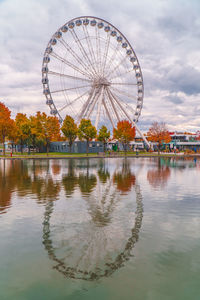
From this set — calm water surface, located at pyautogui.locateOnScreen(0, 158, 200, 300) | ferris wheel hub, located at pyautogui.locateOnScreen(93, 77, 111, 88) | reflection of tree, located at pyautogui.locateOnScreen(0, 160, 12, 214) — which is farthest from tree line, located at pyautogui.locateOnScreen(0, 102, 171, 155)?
calm water surface, located at pyautogui.locateOnScreen(0, 158, 200, 300)

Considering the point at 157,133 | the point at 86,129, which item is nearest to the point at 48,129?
the point at 86,129

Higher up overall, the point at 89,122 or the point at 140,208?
the point at 89,122

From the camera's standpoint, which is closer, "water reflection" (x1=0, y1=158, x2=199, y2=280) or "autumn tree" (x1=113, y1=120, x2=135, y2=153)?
"water reflection" (x1=0, y1=158, x2=199, y2=280)

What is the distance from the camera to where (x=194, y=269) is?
5.61m

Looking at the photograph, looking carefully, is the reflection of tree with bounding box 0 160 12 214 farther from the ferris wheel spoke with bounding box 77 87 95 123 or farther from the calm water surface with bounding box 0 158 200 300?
the ferris wheel spoke with bounding box 77 87 95 123

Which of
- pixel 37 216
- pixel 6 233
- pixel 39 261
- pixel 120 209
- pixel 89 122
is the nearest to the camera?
pixel 39 261

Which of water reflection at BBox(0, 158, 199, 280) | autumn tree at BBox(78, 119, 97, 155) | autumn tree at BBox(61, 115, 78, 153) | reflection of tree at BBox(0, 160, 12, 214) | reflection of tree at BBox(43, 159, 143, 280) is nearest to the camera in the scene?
reflection of tree at BBox(43, 159, 143, 280)

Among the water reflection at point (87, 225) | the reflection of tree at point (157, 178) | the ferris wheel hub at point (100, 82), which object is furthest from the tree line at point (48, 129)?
the water reflection at point (87, 225)

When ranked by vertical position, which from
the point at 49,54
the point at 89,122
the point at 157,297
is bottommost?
the point at 157,297

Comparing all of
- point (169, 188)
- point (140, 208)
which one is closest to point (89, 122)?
point (169, 188)

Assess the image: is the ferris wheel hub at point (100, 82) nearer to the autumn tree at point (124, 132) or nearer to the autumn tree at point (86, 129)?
the autumn tree at point (86, 129)

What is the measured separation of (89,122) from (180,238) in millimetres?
61256

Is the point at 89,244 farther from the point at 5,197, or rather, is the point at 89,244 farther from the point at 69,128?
the point at 69,128

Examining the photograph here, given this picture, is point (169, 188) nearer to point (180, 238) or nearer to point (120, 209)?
point (120, 209)
